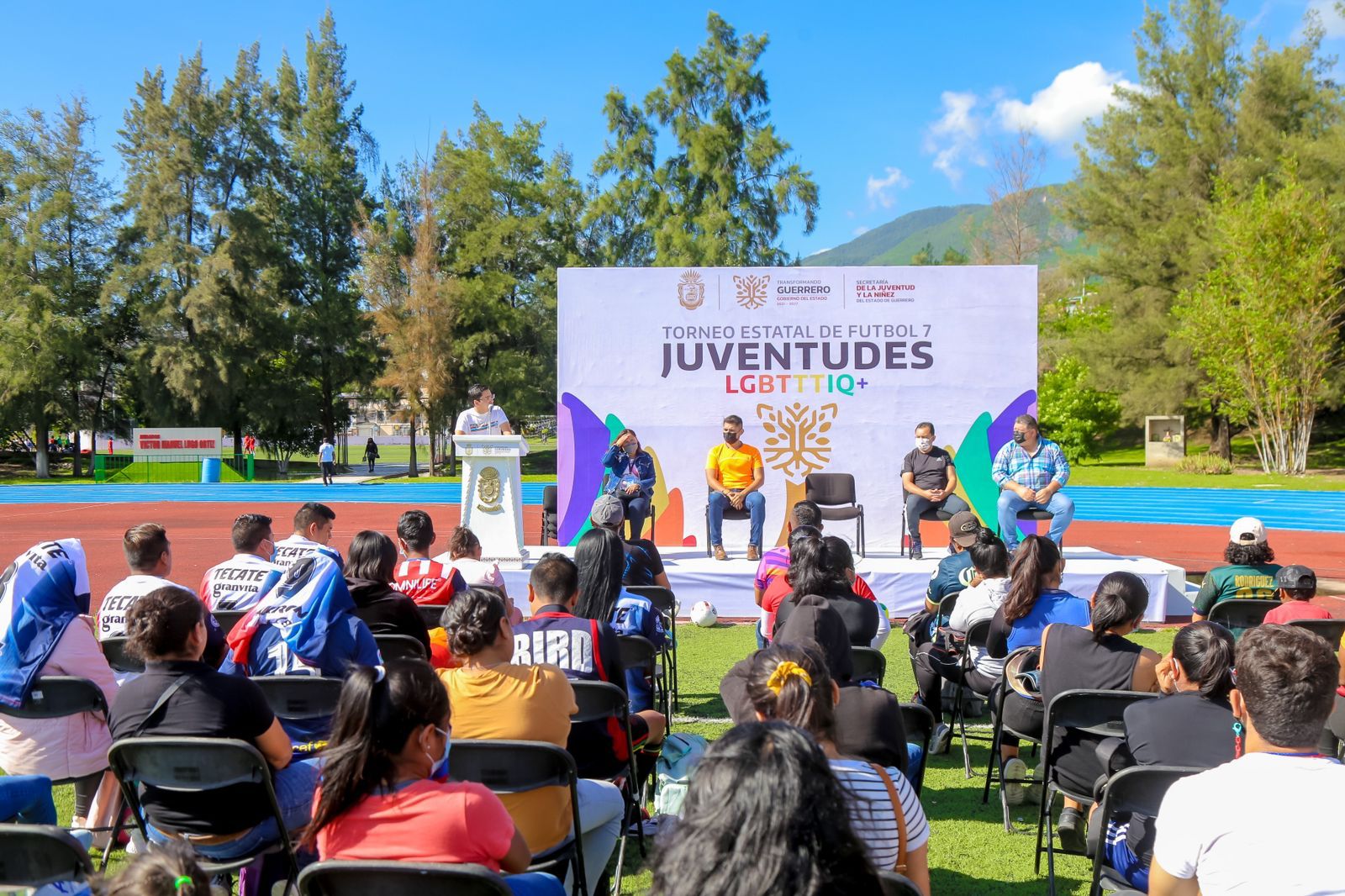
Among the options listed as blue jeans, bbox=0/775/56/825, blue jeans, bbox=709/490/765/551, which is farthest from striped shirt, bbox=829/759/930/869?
blue jeans, bbox=709/490/765/551

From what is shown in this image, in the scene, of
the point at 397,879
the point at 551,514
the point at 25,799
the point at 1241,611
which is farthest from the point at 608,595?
the point at 551,514

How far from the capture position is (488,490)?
9422 millimetres

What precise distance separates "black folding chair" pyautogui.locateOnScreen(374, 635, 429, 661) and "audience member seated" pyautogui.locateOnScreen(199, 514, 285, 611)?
3.05 feet

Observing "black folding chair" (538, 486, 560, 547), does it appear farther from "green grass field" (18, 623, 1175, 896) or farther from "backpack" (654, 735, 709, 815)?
"backpack" (654, 735, 709, 815)

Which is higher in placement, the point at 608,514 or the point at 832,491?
the point at 608,514

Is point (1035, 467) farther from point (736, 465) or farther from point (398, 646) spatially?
point (398, 646)

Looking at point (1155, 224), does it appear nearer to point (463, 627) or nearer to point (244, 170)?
point (244, 170)

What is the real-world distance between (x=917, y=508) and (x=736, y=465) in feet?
6.19

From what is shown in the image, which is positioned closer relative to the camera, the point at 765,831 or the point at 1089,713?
the point at 765,831

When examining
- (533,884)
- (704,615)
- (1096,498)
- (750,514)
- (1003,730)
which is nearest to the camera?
(533,884)

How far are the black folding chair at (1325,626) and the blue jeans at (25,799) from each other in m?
4.72

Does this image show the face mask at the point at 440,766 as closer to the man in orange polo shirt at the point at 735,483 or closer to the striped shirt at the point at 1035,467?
the striped shirt at the point at 1035,467

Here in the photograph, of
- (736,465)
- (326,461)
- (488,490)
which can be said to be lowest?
(326,461)

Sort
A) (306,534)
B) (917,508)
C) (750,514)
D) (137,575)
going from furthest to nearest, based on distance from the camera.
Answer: (750,514)
(917,508)
(306,534)
(137,575)
